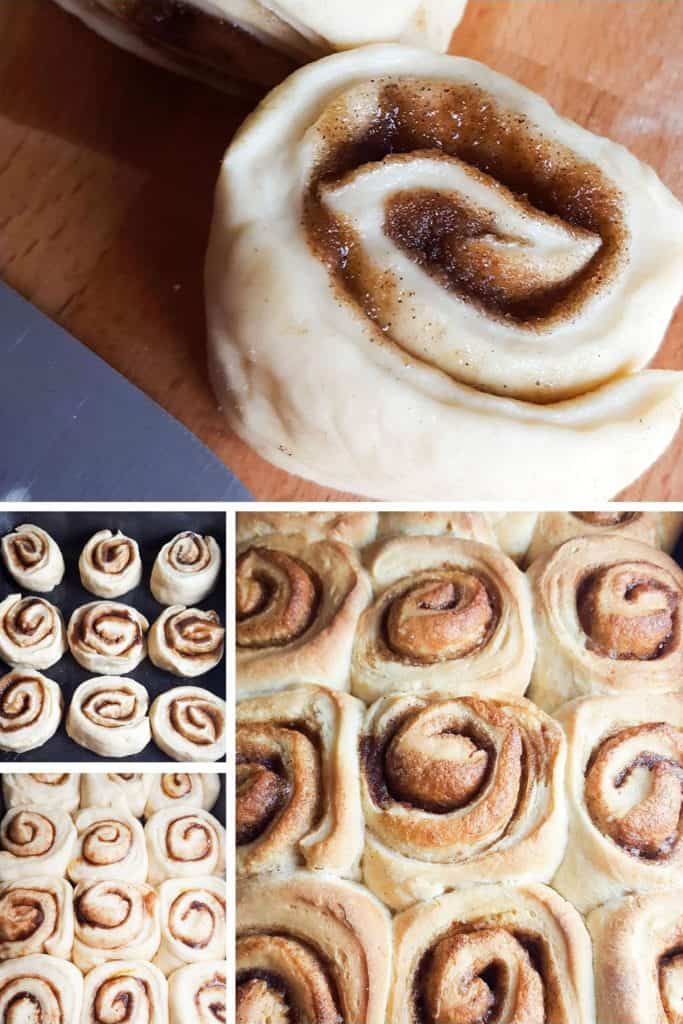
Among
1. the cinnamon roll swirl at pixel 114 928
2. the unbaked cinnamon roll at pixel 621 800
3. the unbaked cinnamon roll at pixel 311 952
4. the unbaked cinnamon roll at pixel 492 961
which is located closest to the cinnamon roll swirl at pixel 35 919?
the cinnamon roll swirl at pixel 114 928

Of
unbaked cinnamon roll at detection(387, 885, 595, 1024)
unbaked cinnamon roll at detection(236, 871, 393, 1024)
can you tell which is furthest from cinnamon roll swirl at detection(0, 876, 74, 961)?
unbaked cinnamon roll at detection(387, 885, 595, 1024)

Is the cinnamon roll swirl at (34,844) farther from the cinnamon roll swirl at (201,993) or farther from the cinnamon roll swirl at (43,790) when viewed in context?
the cinnamon roll swirl at (201,993)

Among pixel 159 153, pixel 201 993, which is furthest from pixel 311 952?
pixel 159 153

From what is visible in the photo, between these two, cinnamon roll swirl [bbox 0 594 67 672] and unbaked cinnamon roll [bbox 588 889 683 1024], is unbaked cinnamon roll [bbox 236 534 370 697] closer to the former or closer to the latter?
cinnamon roll swirl [bbox 0 594 67 672]

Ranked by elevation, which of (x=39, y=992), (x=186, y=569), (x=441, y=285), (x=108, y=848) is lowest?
(x=39, y=992)

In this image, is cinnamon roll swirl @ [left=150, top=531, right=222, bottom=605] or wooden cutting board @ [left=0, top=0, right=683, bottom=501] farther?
wooden cutting board @ [left=0, top=0, right=683, bottom=501]

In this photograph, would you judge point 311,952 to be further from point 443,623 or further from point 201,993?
point 443,623
